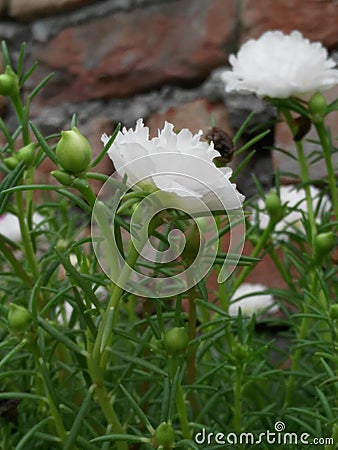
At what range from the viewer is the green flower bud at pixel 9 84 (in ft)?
1.60

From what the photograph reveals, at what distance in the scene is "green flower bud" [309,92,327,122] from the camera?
530mm

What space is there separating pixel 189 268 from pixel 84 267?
76 mm

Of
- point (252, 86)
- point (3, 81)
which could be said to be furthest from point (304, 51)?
point (3, 81)

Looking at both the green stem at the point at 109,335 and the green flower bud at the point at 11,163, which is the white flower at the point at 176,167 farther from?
the green flower bud at the point at 11,163

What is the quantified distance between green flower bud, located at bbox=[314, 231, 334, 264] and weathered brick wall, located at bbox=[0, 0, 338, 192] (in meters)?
0.44

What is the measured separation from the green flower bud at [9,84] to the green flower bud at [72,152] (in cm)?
17

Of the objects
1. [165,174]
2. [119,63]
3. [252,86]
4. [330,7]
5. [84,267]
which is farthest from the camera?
[119,63]

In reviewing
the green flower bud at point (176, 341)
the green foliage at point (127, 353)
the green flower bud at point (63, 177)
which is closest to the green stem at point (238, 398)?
the green foliage at point (127, 353)

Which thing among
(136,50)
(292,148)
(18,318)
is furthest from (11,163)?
(136,50)

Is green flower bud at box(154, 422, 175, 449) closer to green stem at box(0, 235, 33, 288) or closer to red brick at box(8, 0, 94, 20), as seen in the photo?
green stem at box(0, 235, 33, 288)

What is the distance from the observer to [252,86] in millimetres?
549

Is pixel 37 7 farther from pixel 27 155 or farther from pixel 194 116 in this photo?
pixel 27 155

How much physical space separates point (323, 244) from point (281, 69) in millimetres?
146

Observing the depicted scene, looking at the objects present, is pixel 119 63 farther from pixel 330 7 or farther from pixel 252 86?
pixel 252 86
